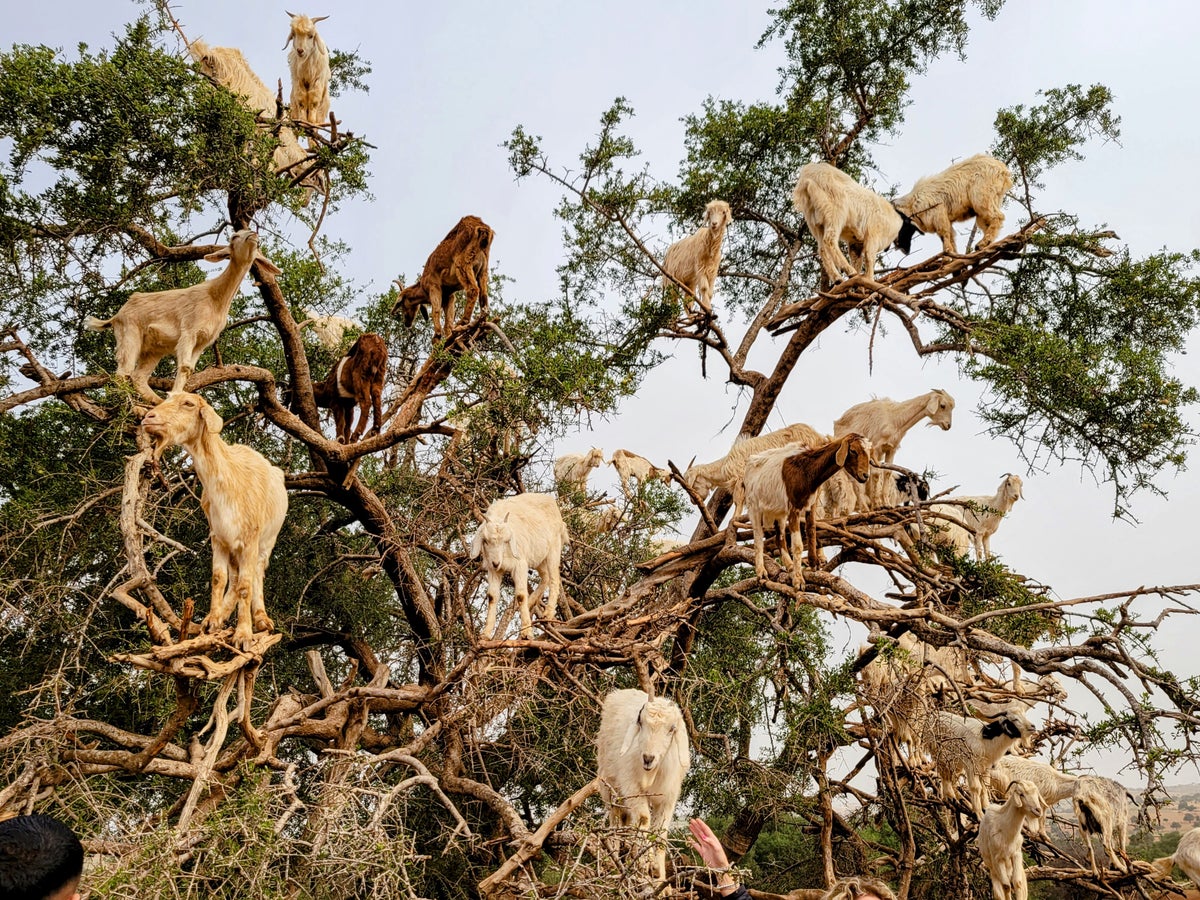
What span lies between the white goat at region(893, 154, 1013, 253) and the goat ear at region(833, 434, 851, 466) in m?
4.26

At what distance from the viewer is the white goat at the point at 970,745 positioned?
752cm

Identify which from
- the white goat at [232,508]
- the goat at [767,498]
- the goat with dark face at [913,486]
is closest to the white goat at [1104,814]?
the goat with dark face at [913,486]

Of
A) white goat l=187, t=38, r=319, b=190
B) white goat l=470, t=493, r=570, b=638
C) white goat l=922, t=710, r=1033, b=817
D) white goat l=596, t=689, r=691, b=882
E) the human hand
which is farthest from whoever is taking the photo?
white goat l=187, t=38, r=319, b=190

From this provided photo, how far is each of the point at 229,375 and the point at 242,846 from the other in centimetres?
313

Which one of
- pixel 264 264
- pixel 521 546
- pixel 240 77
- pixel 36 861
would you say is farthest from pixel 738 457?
pixel 36 861

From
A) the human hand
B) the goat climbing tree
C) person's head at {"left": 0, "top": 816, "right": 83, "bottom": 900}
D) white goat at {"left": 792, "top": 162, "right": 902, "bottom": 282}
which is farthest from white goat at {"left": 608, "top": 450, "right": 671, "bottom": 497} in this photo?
person's head at {"left": 0, "top": 816, "right": 83, "bottom": 900}

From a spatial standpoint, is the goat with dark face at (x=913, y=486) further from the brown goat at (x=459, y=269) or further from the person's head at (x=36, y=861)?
the person's head at (x=36, y=861)

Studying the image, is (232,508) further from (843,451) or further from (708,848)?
(843,451)

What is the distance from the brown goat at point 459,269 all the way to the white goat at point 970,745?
16.6ft

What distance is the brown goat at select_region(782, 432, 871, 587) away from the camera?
6539mm

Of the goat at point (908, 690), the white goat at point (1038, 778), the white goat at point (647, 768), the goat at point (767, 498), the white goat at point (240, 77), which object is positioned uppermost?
the white goat at point (240, 77)

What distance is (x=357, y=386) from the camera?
7.80 m

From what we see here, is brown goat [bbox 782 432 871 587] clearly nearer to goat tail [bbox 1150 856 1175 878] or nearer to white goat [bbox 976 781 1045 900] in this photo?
white goat [bbox 976 781 1045 900]

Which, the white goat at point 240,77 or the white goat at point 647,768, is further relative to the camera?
the white goat at point 240,77
